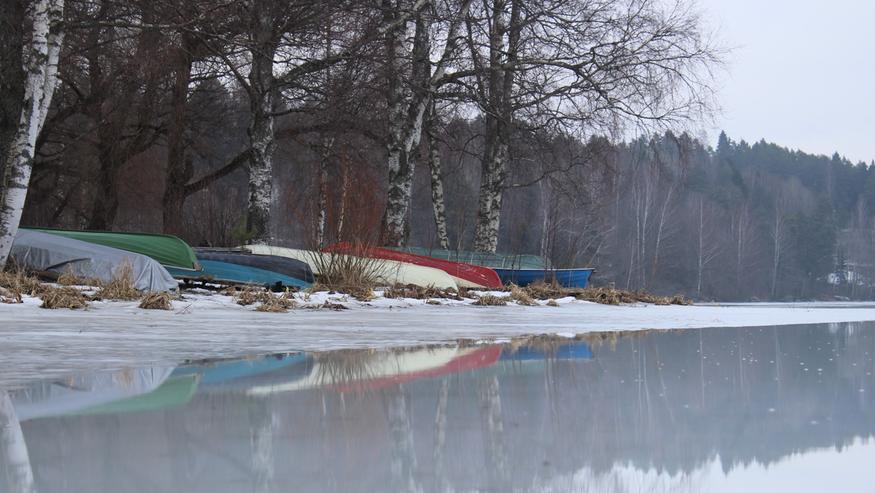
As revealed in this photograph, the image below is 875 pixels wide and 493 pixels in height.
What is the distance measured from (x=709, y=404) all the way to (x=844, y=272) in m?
72.6

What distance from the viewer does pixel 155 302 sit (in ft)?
24.7

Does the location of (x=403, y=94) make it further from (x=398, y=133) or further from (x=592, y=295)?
(x=592, y=295)

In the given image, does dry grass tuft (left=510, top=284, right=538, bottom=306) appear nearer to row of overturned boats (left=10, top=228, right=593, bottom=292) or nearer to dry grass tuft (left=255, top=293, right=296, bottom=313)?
row of overturned boats (left=10, top=228, right=593, bottom=292)

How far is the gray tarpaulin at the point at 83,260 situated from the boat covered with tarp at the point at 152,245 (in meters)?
0.73

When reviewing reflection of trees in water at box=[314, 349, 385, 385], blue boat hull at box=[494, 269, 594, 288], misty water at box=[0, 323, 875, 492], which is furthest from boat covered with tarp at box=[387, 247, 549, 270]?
misty water at box=[0, 323, 875, 492]

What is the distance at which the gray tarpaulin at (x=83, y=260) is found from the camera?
30.2 ft

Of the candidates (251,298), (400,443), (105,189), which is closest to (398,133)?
(105,189)

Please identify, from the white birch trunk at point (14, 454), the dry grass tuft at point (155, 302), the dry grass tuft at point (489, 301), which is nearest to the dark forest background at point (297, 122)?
the dry grass tuft at point (489, 301)

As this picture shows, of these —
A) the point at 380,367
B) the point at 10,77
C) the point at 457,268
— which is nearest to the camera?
the point at 380,367

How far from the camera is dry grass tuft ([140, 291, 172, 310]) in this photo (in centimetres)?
747

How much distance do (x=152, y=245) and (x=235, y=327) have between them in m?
4.96

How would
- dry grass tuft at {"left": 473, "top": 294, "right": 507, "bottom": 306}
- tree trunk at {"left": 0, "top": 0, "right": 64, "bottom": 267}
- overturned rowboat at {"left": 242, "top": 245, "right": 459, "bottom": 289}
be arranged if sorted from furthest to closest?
overturned rowboat at {"left": 242, "top": 245, "right": 459, "bottom": 289}, dry grass tuft at {"left": 473, "top": 294, "right": 507, "bottom": 306}, tree trunk at {"left": 0, "top": 0, "right": 64, "bottom": 267}

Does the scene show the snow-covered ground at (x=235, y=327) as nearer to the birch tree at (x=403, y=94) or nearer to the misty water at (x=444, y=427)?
the misty water at (x=444, y=427)

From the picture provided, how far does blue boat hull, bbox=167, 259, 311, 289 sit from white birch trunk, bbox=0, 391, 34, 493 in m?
7.88
